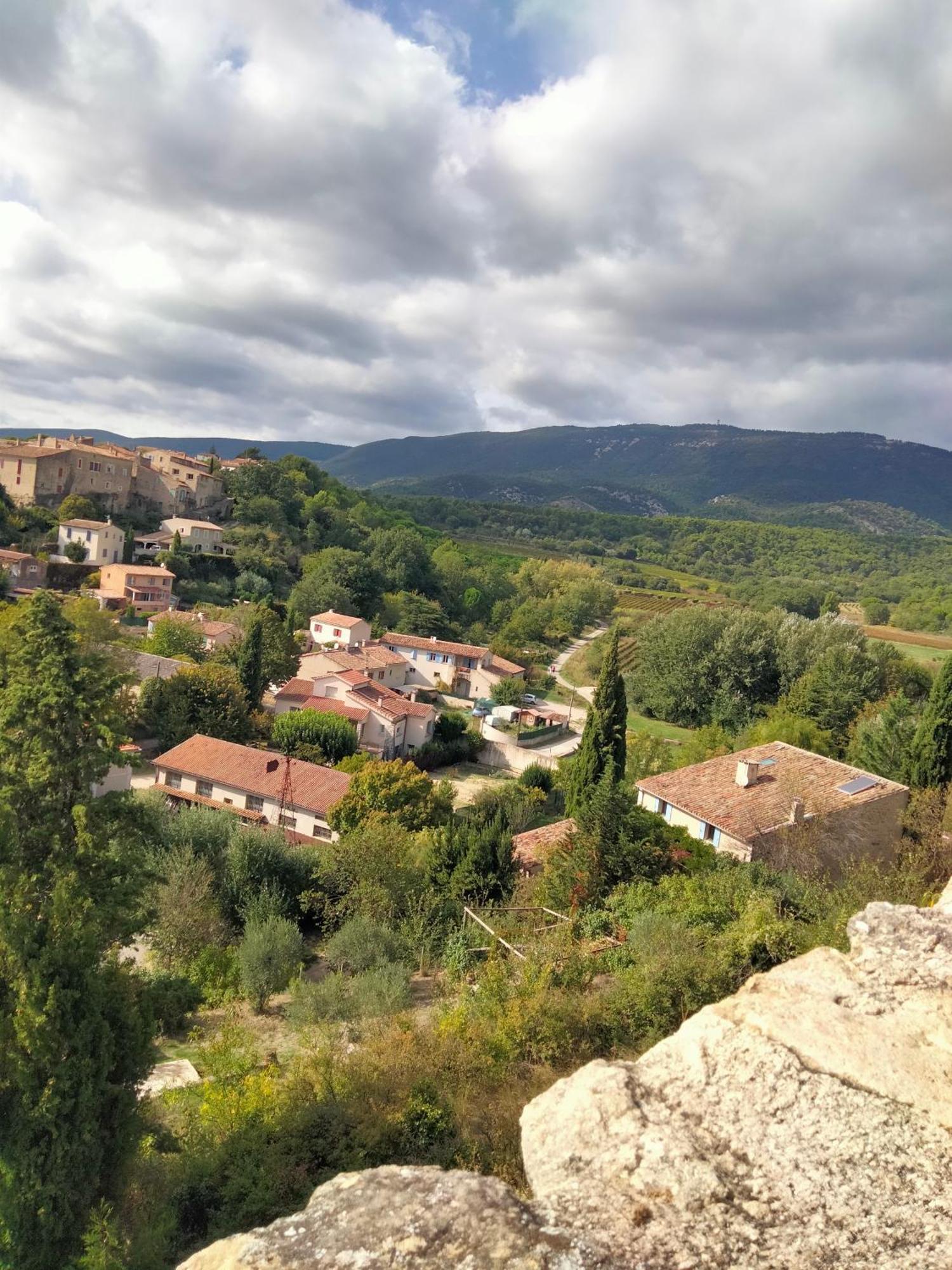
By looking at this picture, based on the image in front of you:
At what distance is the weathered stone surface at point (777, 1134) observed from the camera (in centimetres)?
401

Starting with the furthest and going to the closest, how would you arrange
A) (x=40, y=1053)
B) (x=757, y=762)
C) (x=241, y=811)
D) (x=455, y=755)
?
(x=455, y=755) → (x=241, y=811) → (x=757, y=762) → (x=40, y=1053)

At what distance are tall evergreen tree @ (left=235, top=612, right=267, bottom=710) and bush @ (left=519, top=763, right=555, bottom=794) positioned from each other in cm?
1658

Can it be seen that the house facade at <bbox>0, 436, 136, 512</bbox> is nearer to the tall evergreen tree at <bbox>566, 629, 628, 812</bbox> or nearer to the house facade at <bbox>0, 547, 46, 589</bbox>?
the house facade at <bbox>0, 547, 46, 589</bbox>

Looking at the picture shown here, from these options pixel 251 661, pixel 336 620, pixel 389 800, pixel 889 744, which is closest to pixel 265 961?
pixel 389 800

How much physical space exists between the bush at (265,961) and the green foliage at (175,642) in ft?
107

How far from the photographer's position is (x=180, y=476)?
86.0 meters

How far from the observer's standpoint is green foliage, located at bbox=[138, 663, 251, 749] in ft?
128

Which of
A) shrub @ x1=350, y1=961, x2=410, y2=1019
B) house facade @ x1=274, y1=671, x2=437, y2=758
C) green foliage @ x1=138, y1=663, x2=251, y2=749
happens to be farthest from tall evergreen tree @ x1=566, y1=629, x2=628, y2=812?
green foliage @ x1=138, y1=663, x2=251, y2=749

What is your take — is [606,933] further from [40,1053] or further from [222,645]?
[222,645]

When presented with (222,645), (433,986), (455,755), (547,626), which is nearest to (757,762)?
(433,986)

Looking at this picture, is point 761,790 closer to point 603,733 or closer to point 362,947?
point 603,733

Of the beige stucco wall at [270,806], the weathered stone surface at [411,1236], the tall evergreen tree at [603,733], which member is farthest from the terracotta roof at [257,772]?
the weathered stone surface at [411,1236]

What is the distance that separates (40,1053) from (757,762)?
72.5 feet

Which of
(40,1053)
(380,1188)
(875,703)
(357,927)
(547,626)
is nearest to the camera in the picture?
(380,1188)
